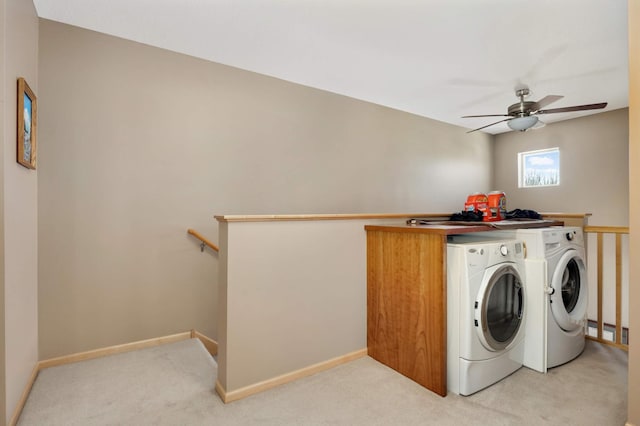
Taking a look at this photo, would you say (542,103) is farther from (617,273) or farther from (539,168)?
(539,168)

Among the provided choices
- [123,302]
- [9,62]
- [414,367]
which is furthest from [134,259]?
[414,367]

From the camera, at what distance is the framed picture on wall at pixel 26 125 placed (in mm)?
1708

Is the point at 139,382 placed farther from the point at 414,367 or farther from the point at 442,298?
the point at 442,298

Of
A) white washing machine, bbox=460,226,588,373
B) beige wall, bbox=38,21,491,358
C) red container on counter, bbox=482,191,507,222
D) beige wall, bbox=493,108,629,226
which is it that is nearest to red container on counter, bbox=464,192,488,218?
red container on counter, bbox=482,191,507,222

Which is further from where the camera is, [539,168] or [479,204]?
[539,168]

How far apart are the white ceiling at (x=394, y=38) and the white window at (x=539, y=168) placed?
57.0 inches

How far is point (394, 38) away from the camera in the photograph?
2488 mm

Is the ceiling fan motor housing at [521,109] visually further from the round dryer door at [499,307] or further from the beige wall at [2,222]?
the beige wall at [2,222]

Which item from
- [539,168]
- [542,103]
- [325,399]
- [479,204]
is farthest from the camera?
[539,168]

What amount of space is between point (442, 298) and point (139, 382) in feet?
6.67

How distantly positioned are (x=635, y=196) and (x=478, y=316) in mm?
977

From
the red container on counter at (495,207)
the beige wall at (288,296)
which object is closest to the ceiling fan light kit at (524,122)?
the red container on counter at (495,207)

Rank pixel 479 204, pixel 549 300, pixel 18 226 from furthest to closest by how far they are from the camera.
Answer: pixel 479 204, pixel 549 300, pixel 18 226

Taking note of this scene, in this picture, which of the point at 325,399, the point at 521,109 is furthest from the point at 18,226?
the point at 521,109
